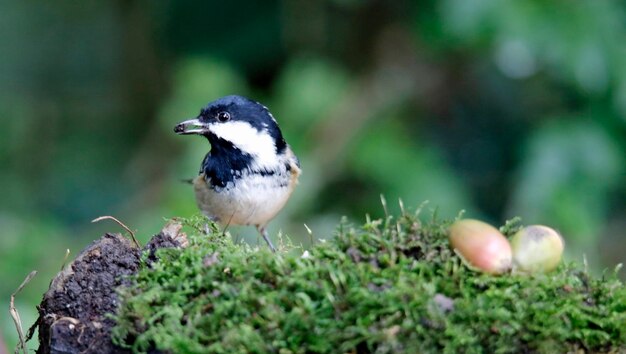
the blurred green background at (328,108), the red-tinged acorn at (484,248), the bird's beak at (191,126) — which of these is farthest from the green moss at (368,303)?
the blurred green background at (328,108)

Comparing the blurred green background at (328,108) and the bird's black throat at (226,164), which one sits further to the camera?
the blurred green background at (328,108)

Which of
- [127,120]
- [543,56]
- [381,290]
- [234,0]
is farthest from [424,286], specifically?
[127,120]

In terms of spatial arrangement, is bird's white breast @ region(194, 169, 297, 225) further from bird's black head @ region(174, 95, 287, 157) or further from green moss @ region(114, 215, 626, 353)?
green moss @ region(114, 215, 626, 353)

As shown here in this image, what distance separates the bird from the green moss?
5.09 ft

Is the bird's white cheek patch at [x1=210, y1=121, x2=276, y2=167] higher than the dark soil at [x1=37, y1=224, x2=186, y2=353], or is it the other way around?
the bird's white cheek patch at [x1=210, y1=121, x2=276, y2=167]

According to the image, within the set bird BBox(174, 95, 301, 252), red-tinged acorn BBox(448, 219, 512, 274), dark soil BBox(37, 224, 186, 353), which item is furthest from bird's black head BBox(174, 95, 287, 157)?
red-tinged acorn BBox(448, 219, 512, 274)

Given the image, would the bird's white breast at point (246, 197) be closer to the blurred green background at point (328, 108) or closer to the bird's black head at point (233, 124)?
the bird's black head at point (233, 124)

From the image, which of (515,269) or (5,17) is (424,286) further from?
(5,17)

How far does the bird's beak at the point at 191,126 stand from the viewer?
367 cm

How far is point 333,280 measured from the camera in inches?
78.7

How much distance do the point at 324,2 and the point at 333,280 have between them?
496 cm

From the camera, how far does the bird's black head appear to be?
12.1ft

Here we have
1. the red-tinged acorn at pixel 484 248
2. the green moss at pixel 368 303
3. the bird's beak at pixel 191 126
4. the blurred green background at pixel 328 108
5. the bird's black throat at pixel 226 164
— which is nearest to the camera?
the green moss at pixel 368 303

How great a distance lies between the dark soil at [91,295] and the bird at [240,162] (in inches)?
51.5
